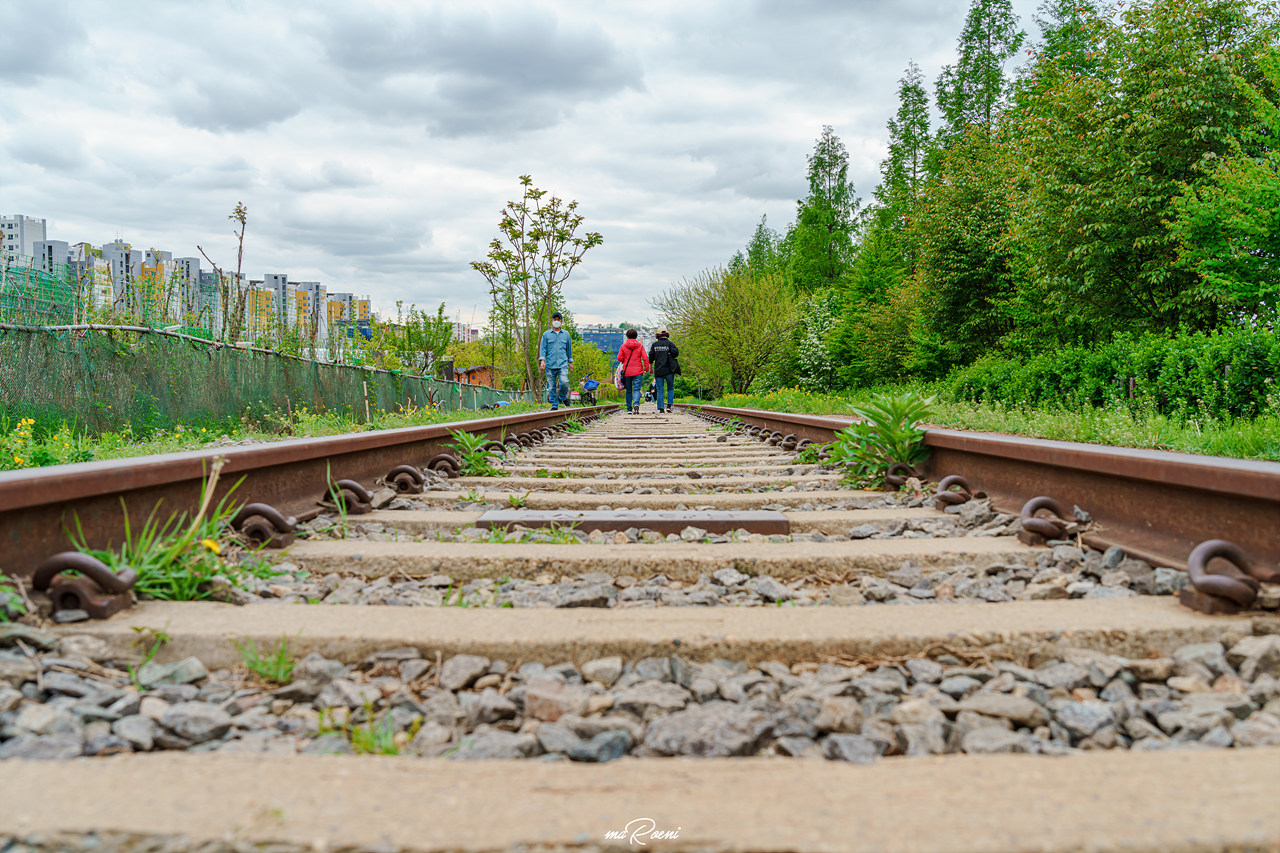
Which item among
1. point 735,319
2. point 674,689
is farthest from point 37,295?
point 735,319

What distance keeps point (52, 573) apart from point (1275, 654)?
2.70 meters

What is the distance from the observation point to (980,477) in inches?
137

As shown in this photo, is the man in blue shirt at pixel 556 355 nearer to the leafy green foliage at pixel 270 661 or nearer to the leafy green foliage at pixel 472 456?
the leafy green foliage at pixel 472 456

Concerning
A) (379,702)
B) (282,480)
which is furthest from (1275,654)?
(282,480)

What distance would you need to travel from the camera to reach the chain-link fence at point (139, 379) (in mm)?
6723

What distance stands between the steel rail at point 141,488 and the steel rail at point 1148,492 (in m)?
3.01

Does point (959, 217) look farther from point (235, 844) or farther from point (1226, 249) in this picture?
point (235, 844)

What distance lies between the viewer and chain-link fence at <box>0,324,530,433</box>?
6723 mm

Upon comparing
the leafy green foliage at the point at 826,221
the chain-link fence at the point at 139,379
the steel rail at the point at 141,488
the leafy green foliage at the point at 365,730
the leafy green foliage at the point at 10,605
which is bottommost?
the leafy green foliage at the point at 365,730

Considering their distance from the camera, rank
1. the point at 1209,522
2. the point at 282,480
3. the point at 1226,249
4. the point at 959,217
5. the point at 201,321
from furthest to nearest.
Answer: the point at 959,217
the point at 1226,249
the point at 201,321
the point at 282,480
the point at 1209,522

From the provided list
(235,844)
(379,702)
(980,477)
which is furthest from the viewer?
(980,477)

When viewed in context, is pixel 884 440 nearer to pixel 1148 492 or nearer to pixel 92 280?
pixel 1148 492

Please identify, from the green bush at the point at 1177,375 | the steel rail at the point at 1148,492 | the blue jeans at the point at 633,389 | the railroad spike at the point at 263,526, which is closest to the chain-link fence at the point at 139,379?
the railroad spike at the point at 263,526

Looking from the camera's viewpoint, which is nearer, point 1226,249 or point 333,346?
point 1226,249
